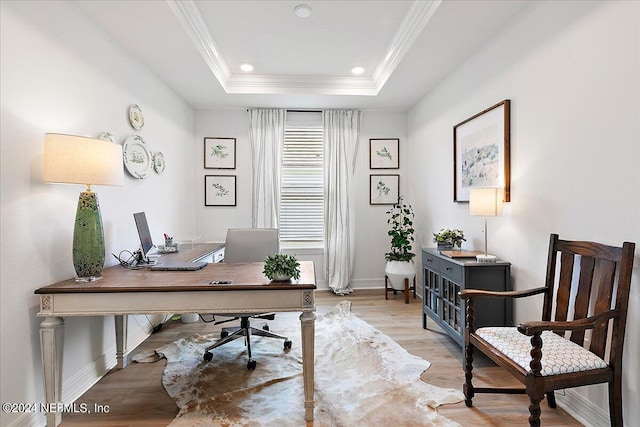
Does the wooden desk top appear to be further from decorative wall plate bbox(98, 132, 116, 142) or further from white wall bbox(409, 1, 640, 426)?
white wall bbox(409, 1, 640, 426)

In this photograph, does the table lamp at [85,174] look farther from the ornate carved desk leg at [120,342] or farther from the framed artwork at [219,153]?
the framed artwork at [219,153]

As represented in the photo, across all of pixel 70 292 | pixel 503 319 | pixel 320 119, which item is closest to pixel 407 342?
pixel 503 319

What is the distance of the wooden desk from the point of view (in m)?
1.73

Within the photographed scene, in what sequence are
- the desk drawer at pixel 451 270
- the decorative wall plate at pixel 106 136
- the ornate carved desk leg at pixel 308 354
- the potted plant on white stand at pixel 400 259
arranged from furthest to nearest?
the potted plant on white stand at pixel 400 259
the desk drawer at pixel 451 270
the decorative wall plate at pixel 106 136
the ornate carved desk leg at pixel 308 354

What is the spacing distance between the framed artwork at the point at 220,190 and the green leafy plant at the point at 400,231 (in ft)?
7.37

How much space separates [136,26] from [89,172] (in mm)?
1401

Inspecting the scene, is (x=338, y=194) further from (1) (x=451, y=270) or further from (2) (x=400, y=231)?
(1) (x=451, y=270)

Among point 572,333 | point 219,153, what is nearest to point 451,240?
point 572,333

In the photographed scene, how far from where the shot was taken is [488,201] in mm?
2518

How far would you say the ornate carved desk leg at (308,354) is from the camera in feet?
6.00

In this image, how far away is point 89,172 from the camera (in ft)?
5.83

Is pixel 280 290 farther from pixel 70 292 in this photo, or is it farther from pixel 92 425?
pixel 92 425

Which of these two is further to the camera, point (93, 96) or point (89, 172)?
point (93, 96)

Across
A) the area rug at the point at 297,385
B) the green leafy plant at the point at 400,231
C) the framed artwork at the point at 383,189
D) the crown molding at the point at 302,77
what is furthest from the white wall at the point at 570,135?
the framed artwork at the point at 383,189
